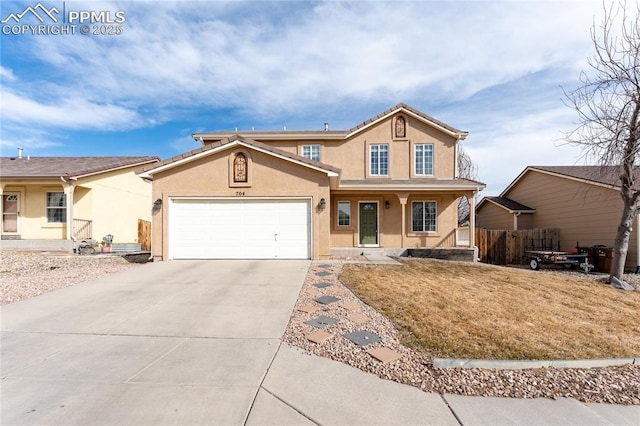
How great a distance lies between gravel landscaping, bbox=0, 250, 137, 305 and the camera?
682cm

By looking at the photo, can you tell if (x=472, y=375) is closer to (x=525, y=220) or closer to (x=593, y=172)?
(x=593, y=172)

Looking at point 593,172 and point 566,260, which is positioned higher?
point 593,172

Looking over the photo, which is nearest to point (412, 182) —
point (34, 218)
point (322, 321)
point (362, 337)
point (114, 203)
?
point (322, 321)

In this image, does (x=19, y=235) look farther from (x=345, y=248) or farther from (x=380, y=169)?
(x=380, y=169)

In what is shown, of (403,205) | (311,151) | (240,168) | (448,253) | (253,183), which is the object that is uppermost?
(311,151)

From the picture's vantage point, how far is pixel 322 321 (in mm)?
4910

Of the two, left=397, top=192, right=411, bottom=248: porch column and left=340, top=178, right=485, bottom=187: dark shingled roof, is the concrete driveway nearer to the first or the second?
left=340, top=178, right=485, bottom=187: dark shingled roof

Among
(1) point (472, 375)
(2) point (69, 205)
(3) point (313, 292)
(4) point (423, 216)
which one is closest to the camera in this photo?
(1) point (472, 375)

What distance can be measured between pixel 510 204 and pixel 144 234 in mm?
22584

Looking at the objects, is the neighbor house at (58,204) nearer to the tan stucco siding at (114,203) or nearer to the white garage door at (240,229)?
the tan stucco siding at (114,203)

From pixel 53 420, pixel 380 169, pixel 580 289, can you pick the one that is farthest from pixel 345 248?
pixel 53 420

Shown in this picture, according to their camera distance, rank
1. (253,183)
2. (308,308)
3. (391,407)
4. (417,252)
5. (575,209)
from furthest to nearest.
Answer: (575,209) → (417,252) → (253,183) → (308,308) → (391,407)

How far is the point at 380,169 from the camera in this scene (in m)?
15.4

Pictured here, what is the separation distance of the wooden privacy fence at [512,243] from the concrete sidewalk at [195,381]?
13.6 metres
